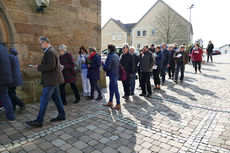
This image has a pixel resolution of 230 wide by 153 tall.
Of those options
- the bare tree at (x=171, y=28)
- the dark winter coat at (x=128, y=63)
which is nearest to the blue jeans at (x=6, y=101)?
the dark winter coat at (x=128, y=63)

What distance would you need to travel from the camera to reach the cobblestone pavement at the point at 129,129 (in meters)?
3.22

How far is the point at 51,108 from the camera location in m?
5.26

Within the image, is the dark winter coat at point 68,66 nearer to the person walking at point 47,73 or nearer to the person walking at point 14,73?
the person walking at point 14,73

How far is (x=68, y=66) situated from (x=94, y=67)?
88 cm

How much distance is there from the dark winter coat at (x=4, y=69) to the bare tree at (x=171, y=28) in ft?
101

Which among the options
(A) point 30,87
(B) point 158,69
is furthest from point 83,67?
(B) point 158,69

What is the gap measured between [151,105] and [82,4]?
459 centimetres

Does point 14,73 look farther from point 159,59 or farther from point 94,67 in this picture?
point 159,59

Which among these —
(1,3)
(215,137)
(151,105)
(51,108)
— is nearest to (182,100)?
(151,105)

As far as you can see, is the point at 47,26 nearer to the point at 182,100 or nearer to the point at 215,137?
the point at 182,100

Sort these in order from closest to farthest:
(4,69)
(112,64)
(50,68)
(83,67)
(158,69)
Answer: (50,68) → (4,69) → (112,64) → (83,67) → (158,69)

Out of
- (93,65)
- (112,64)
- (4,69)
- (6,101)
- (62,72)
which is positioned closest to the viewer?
(4,69)

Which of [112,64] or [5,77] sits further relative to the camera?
[112,64]

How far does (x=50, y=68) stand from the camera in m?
3.76
